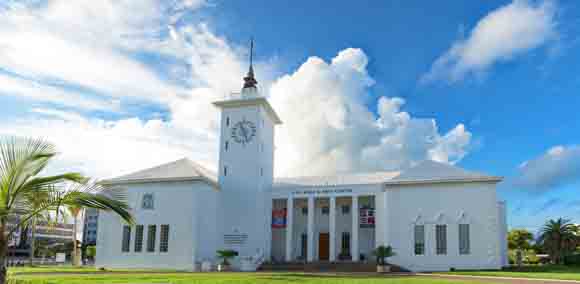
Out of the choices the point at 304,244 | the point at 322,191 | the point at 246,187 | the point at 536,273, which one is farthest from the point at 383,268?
the point at 246,187

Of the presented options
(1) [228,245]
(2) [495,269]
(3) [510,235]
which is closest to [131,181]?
(1) [228,245]

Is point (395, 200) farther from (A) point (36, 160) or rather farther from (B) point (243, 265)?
(A) point (36, 160)

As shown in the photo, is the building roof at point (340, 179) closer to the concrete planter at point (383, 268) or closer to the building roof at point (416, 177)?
the building roof at point (416, 177)

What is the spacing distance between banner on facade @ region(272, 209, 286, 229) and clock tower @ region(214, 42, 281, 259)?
0.34m

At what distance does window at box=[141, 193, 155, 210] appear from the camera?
32125mm

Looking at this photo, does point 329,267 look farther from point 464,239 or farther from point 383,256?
point 464,239

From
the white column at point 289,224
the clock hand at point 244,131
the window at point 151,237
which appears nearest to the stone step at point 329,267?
the white column at point 289,224

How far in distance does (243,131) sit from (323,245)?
9.62m

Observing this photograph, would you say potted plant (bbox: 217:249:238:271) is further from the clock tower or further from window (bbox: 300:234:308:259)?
window (bbox: 300:234:308:259)

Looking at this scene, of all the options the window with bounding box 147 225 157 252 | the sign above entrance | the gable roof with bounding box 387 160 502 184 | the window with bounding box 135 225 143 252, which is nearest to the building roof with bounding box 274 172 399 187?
the sign above entrance

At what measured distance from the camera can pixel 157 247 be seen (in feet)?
103

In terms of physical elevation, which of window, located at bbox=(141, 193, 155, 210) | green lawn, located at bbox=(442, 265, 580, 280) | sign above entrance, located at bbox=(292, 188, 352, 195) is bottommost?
green lawn, located at bbox=(442, 265, 580, 280)

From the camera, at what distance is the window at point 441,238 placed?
96.6ft

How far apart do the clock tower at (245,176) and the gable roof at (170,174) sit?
5.27 ft
